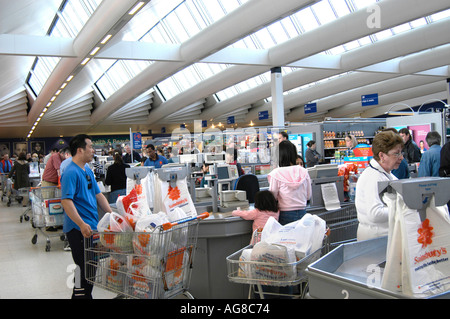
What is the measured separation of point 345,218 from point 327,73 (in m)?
13.8

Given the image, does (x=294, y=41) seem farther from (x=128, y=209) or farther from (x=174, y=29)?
(x=128, y=209)

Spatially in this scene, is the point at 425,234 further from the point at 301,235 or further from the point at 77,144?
the point at 77,144

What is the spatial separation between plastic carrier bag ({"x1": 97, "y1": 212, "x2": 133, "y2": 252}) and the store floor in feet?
5.68

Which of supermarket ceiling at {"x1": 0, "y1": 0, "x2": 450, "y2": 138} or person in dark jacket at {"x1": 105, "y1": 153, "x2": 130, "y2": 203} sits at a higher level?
supermarket ceiling at {"x1": 0, "y1": 0, "x2": 450, "y2": 138}

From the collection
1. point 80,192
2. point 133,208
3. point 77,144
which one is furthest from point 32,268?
point 133,208

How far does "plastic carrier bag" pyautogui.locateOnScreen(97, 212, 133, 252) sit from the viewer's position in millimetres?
2895

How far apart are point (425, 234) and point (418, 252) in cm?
Answer: 8

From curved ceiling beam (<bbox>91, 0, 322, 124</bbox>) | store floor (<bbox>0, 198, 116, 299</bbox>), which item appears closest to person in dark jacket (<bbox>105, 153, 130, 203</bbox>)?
store floor (<bbox>0, 198, 116, 299</bbox>)

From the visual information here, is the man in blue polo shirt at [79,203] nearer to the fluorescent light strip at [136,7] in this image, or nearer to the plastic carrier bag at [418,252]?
the plastic carrier bag at [418,252]

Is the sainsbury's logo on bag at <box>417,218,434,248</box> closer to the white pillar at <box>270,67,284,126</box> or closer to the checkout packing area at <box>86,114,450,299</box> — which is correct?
the checkout packing area at <box>86,114,450,299</box>

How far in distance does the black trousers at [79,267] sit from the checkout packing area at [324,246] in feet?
2.75

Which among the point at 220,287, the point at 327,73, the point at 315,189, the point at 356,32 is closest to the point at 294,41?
the point at 356,32

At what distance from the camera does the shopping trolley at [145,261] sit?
2746 mm

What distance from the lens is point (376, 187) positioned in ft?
8.54
